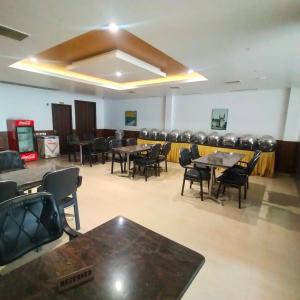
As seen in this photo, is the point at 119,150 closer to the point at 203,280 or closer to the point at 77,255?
the point at 203,280

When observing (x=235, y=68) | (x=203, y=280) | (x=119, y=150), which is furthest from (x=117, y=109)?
(x=203, y=280)

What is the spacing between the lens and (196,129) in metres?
6.72

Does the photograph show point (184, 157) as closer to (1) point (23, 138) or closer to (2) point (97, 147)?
(2) point (97, 147)

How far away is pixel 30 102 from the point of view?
6.30 metres

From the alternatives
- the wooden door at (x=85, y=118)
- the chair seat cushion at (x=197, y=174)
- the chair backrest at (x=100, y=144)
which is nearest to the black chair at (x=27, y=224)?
the chair seat cushion at (x=197, y=174)

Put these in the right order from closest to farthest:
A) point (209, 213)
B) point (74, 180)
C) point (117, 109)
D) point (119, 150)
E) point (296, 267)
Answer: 1. point (296, 267)
2. point (74, 180)
3. point (209, 213)
4. point (119, 150)
5. point (117, 109)

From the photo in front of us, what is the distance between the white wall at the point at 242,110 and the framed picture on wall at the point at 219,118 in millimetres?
102

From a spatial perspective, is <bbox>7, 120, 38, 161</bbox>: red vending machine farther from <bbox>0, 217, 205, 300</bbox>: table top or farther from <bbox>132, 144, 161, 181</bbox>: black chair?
<bbox>0, 217, 205, 300</bbox>: table top

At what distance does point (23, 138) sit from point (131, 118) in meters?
4.05

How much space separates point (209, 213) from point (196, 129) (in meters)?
4.12

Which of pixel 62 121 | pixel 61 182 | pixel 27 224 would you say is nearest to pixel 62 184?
pixel 61 182

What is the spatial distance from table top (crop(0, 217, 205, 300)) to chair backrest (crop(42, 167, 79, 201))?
3.23 ft

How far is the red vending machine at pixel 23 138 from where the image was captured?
Result: 5.69 metres

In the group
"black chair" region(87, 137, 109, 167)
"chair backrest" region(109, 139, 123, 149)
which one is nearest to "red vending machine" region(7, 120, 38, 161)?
"black chair" region(87, 137, 109, 167)
